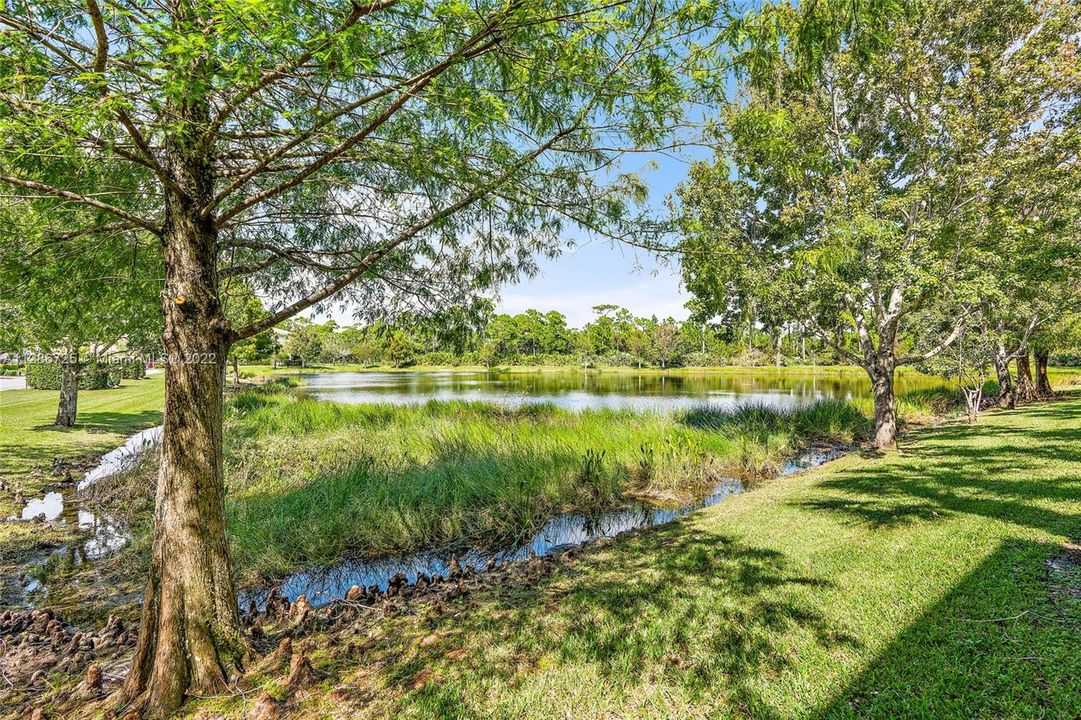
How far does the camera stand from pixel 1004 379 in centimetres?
1602

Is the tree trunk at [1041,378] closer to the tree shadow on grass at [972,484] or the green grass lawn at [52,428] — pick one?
the tree shadow on grass at [972,484]

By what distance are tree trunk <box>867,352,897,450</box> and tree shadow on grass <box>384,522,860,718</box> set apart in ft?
24.6

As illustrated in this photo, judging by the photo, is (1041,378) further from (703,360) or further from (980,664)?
Answer: (703,360)

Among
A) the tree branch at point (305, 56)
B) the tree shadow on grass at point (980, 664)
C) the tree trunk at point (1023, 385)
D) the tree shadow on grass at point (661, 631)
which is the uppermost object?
the tree branch at point (305, 56)

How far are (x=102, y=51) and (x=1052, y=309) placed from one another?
20.0m

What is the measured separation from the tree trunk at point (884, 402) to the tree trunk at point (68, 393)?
64.2 feet

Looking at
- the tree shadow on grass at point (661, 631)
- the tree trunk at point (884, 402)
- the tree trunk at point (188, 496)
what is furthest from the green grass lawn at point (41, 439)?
the tree trunk at point (884, 402)

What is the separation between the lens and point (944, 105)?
342 inches

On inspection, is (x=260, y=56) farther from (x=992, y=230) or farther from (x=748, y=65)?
(x=992, y=230)

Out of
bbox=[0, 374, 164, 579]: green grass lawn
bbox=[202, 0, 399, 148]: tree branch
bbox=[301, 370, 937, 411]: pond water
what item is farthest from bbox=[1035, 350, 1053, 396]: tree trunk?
bbox=[0, 374, 164, 579]: green grass lawn

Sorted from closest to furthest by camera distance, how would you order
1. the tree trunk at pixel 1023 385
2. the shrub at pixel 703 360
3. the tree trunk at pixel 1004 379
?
the tree trunk at pixel 1004 379
the tree trunk at pixel 1023 385
the shrub at pixel 703 360

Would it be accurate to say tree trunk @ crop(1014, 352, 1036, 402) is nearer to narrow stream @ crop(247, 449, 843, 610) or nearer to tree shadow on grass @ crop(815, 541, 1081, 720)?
narrow stream @ crop(247, 449, 843, 610)

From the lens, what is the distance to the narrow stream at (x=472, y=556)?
4.88m

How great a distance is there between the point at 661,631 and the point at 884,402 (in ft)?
31.2
